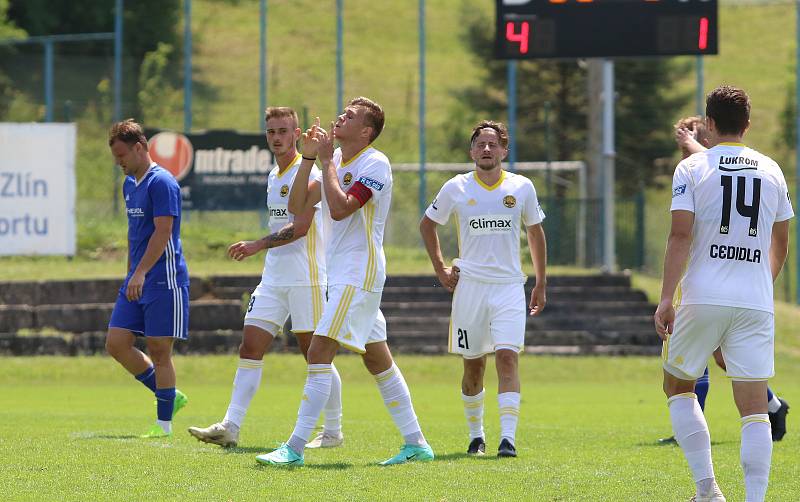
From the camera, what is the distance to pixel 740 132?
6680mm

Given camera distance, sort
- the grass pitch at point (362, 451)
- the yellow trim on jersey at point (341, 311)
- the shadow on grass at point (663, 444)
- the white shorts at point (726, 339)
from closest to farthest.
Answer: the white shorts at point (726, 339) → the grass pitch at point (362, 451) → the yellow trim on jersey at point (341, 311) → the shadow on grass at point (663, 444)

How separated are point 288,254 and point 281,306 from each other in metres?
0.36

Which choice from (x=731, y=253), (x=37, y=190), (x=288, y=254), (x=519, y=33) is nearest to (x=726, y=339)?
(x=731, y=253)

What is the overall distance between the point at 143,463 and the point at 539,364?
11.7 metres

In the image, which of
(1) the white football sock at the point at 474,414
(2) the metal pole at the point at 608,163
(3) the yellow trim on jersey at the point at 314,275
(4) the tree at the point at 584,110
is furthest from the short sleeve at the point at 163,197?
(4) the tree at the point at 584,110

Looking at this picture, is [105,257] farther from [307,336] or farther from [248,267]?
[307,336]

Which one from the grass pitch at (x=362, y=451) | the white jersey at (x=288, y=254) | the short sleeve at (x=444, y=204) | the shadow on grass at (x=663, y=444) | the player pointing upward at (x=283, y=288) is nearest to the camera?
the grass pitch at (x=362, y=451)

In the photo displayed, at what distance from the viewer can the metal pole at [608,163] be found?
74.2 feet

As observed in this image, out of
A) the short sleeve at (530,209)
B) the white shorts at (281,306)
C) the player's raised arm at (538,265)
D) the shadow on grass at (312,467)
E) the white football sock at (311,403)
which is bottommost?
the shadow on grass at (312,467)

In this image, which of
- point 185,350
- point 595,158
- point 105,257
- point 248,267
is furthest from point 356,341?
point 595,158

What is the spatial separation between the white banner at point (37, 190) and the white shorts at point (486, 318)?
41.9 feet

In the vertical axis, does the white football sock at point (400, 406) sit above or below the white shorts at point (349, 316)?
below

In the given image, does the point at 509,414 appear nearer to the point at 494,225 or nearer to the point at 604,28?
the point at 494,225

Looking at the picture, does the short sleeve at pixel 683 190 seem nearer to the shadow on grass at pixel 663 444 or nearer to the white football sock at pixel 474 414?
the white football sock at pixel 474 414
